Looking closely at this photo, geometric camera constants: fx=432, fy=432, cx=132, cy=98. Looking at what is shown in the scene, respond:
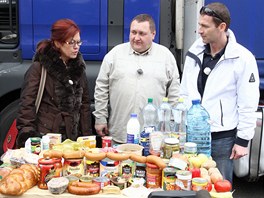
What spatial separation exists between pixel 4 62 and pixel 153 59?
169 cm

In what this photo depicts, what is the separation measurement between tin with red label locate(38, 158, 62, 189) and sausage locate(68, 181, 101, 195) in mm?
131

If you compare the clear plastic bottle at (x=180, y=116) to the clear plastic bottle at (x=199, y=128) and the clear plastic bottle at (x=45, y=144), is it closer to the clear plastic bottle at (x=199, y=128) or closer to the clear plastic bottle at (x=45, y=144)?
the clear plastic bottle at (x=199, y=128)

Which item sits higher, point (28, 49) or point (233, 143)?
point (28, 49)

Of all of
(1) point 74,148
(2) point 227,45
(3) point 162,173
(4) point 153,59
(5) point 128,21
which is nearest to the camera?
(3) point 162,173

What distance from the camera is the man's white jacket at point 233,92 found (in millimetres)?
3043

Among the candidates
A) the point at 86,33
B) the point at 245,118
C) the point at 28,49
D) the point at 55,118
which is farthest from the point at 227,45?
the point at 28,49

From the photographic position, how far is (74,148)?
2637 millimetres

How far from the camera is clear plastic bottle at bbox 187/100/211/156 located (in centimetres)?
285

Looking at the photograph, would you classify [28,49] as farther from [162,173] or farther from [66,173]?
[162,173]

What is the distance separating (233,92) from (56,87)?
1.30 meters

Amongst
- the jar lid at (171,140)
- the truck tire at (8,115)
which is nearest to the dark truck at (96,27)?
the truck tire at (8,115)

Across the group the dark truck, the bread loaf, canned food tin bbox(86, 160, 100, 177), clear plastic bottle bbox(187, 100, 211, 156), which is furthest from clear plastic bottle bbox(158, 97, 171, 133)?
the dark truck

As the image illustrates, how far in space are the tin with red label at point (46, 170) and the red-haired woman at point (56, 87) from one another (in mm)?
776

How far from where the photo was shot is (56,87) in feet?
10.6
